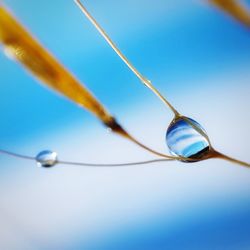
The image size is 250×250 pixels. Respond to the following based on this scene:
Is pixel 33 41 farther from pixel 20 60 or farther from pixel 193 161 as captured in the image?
pixel 193 161

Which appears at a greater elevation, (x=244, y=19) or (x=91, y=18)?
(x=91, y=18)

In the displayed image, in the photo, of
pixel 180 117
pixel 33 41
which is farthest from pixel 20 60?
pixel 180 117

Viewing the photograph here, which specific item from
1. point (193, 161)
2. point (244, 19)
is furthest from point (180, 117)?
point (244, 19)

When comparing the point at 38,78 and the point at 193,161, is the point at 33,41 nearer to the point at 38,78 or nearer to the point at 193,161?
the point at 38,78

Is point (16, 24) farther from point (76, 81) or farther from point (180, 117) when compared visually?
A: point (180, 117)

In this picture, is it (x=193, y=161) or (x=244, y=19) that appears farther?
(x=193, y=161)

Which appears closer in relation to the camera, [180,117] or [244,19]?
[244,19]
